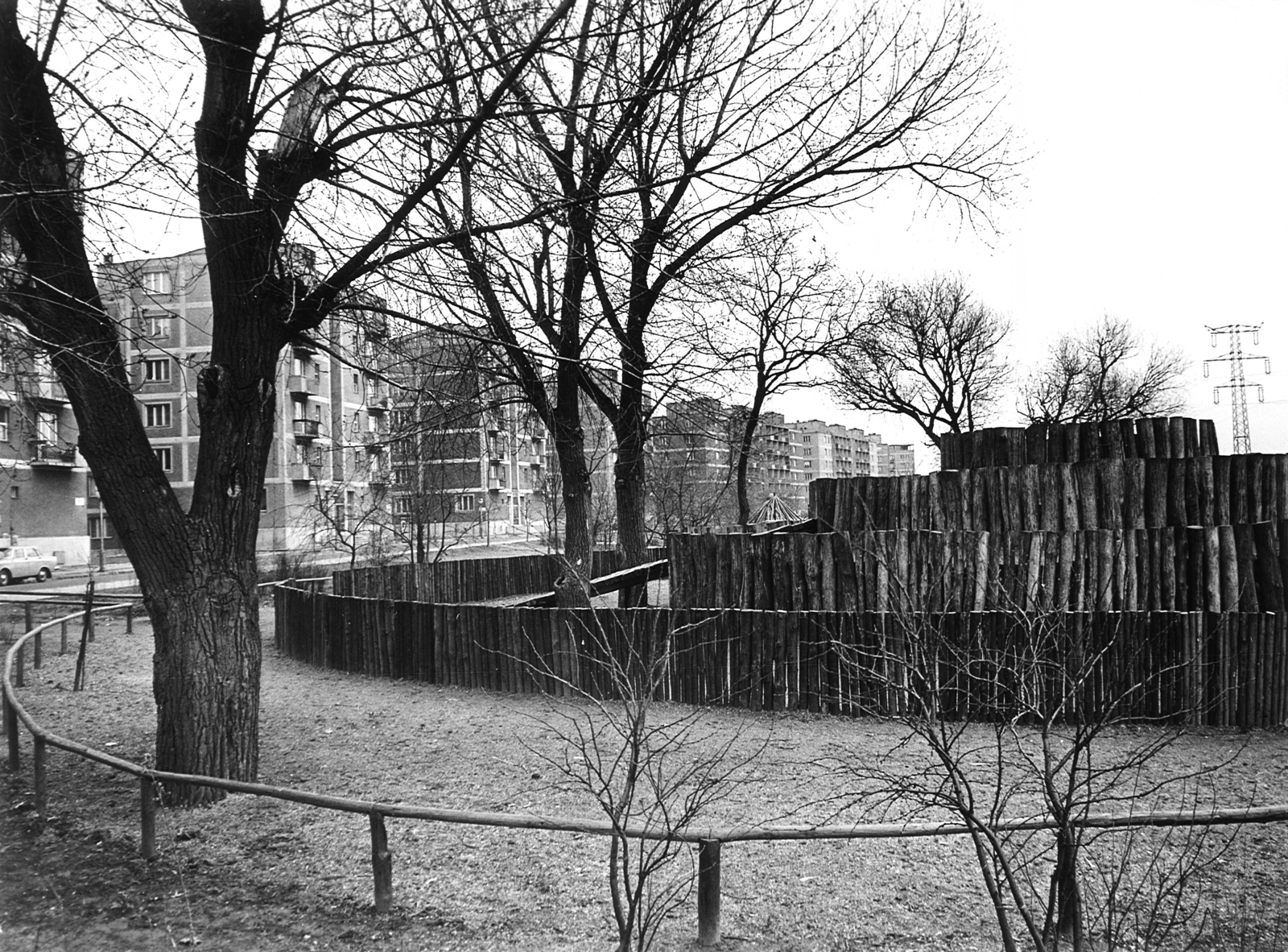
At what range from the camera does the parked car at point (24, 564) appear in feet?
104

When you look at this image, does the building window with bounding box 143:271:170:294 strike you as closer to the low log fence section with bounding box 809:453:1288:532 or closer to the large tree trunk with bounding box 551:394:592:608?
the large tree trunk with bounding box 551:394:592:608

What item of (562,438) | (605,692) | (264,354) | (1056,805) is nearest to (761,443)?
(562,438)

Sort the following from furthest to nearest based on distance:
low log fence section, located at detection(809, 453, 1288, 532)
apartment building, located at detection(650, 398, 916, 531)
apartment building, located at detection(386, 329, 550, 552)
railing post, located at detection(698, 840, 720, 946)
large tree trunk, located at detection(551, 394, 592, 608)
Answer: apartment building, located at detection(650, 398, 916, 531)
large tree trunk, located at detection(551, 394, 592, 608)
low log fence section, located at detection(809, 453, 1288, 532)
apartment building, located at detection(386, 329, 550, 552)
railing post, located at detection(698, 840, 720, 946)

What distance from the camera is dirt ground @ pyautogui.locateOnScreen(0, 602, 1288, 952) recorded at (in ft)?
16.0

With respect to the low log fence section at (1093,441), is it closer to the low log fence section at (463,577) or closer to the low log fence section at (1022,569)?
the low log fence section at (1022,569)

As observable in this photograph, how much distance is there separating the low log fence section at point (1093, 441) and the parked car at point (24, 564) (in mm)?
33055

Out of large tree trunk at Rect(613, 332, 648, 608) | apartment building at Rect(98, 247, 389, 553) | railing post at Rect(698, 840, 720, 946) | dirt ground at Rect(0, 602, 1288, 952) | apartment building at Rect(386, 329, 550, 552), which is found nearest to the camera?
railing post at Rect(698, 840, 720, 946)

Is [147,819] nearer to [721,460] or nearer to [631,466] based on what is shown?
[631,466]

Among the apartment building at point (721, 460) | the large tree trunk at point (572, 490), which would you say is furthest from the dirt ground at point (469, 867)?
the apartment building at point (721, 460)

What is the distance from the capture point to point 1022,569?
1013cm

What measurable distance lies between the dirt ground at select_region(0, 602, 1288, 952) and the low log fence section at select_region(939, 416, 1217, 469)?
19.7ft

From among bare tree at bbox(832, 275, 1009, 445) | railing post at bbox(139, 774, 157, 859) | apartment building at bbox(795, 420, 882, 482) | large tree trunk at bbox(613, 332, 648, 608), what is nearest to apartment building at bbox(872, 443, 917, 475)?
→ apartment building at bbox(795, 420, 882, 482)

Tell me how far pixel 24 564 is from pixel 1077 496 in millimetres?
35143

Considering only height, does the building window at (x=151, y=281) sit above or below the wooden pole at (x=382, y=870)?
above
